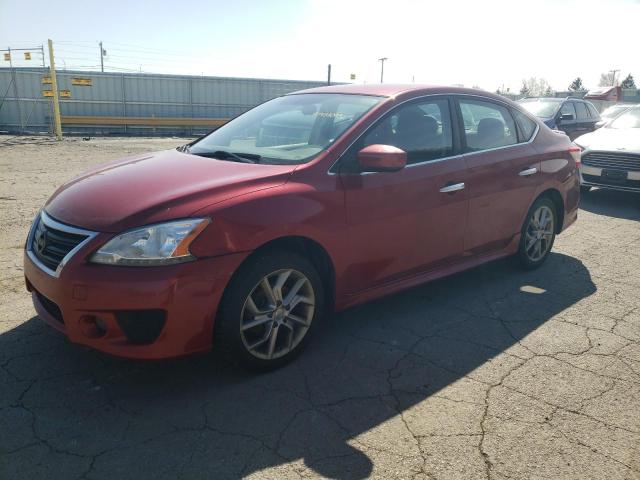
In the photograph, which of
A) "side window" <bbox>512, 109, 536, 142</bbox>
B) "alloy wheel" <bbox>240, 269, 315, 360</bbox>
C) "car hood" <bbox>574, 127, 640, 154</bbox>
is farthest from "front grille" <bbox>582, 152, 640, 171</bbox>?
"alloy wheel" <bbox>240, 269, 315, 360</bbox>

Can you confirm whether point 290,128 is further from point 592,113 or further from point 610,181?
point 592,113

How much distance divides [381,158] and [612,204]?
710 centimetres

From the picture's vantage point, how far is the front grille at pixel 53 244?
2.79m

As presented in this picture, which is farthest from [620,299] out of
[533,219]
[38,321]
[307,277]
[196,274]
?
[38,321]

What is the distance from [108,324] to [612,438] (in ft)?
8.51

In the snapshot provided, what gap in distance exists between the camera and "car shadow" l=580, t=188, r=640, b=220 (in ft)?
26.2

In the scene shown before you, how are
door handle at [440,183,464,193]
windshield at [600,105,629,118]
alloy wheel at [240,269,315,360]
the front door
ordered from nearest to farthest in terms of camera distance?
1. alloy wheel at [240,269,315,360]
2. the front door
3. door handle at [440,183,464,193]
4. windshield at [600,105,629,118]

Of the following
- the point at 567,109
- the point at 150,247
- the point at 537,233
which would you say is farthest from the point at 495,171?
the point at 567,109

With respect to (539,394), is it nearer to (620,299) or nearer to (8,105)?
(620,299)

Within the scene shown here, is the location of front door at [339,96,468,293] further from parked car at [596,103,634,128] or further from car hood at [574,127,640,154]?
parked car at [596,103,634,128]

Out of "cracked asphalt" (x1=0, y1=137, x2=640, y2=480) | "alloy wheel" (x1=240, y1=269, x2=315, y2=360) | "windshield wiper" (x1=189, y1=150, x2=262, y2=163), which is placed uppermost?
"windshield wiper" (x1=189, y1=150, x2=262, y2=163)

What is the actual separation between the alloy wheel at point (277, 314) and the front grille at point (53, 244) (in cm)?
97

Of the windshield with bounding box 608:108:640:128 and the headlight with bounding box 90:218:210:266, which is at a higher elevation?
the windshield with bounding box 608:108:640:128

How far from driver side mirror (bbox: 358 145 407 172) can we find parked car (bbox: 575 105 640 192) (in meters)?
6.63
